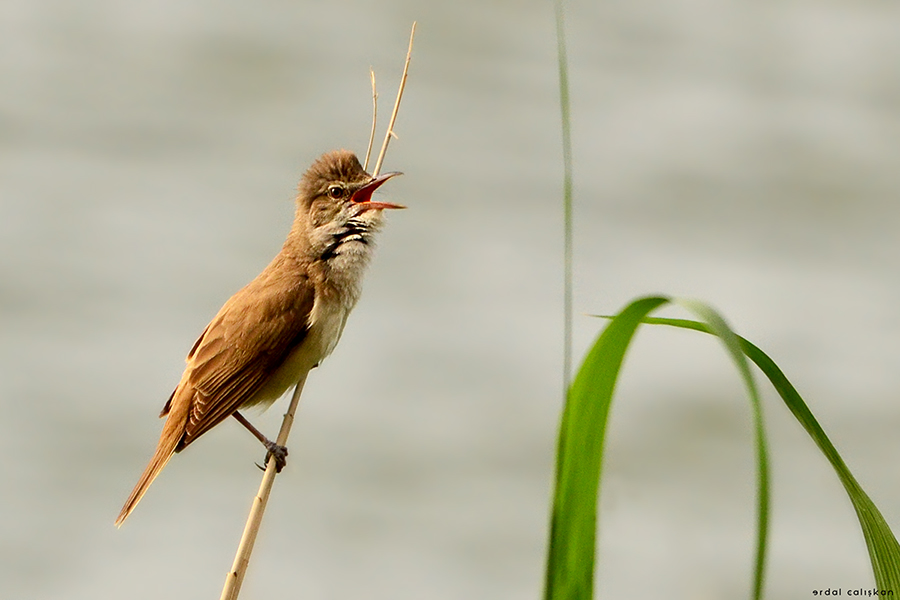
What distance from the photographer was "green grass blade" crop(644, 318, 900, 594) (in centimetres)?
151

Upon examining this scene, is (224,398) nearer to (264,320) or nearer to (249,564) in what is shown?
(264,320)

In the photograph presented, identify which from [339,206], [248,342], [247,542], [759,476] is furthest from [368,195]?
[759,476]

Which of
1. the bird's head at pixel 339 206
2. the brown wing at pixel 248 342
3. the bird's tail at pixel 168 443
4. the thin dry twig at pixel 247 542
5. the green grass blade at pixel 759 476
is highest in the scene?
the bird's head at pixel 339 206

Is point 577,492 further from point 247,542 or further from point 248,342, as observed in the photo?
point 248,342

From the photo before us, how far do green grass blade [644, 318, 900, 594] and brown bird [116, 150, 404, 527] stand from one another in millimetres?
2238

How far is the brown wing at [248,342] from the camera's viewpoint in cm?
381

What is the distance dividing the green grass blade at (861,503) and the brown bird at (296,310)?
2238 millimetres

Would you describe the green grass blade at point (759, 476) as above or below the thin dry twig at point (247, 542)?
below

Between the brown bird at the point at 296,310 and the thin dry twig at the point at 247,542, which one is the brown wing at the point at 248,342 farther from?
the thin dry twig at the point at 247,542

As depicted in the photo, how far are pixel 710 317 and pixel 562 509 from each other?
343mm

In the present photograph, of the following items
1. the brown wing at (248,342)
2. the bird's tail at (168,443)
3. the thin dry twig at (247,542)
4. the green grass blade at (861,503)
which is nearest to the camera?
the green grass blade at (861,503)

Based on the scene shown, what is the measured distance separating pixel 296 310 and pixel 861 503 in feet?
8.55

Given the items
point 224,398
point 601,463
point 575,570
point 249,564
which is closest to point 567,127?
point 601,463

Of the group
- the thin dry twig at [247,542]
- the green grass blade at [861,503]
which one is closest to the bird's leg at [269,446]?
the thin dry twig at [247,542]
